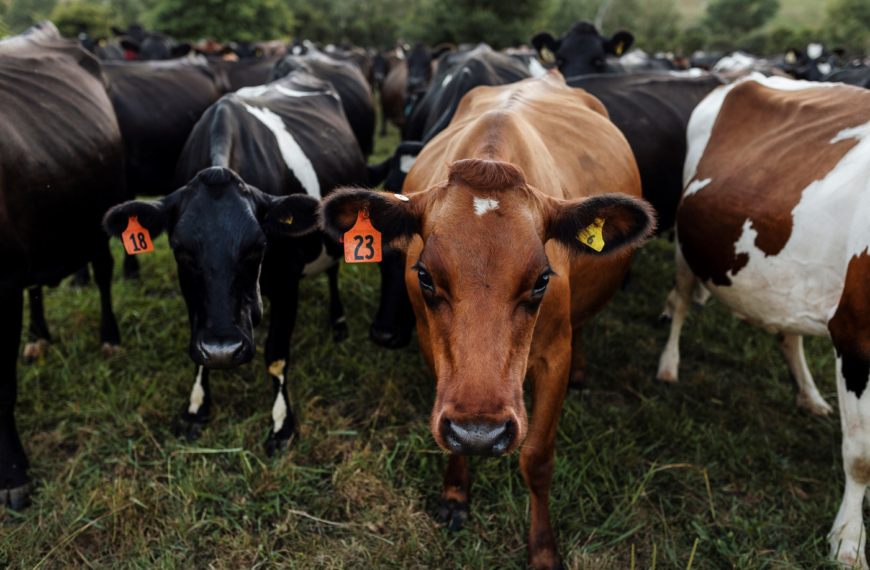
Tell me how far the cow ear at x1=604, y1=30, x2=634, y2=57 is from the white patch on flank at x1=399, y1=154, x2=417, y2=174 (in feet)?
13.5

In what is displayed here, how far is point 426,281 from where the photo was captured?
1771 mm

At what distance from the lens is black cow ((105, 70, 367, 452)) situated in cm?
242

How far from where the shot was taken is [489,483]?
2738 millimetres

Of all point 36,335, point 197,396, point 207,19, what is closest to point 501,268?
point 197,396

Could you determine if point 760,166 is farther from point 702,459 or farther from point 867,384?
point 702,459

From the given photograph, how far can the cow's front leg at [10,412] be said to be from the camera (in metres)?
2.63

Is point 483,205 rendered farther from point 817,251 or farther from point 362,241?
point 817,251

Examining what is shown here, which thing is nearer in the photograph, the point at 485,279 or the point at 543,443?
the point at 485,279

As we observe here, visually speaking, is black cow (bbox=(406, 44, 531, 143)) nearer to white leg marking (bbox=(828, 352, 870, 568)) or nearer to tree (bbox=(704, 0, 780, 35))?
white leg marking (bbox=(828, 352, 870, 568))

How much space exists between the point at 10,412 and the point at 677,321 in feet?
13.3

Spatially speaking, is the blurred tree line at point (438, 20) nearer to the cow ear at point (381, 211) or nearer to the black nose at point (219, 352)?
the black nose at point (219, 352)

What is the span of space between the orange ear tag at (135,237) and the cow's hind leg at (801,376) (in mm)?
3714

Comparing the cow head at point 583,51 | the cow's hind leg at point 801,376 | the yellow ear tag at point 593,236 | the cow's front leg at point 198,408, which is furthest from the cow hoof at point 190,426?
the cow head at point 583,51

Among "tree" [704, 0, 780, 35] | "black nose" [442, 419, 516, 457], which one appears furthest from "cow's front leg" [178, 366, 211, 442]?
"tree" [704, 0, 780, 35]
